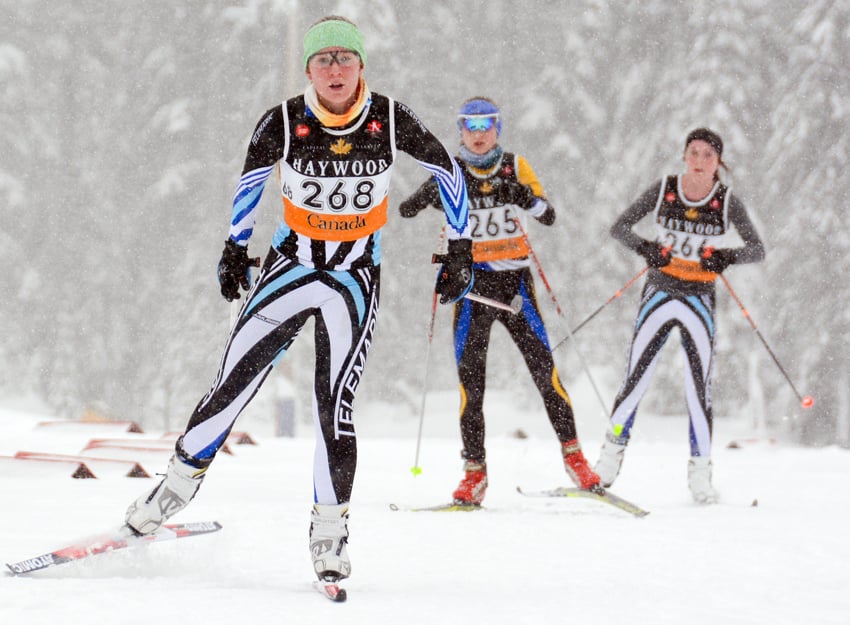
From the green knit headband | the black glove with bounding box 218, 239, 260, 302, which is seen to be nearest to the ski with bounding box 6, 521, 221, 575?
the black glove with bounding box 218, 239, 260, 302

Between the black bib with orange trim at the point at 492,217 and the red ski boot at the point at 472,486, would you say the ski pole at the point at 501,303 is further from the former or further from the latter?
the red ski boot at the point at 472,486

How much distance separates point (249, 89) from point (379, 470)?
16914 mm

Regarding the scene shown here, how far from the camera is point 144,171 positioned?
25.5m

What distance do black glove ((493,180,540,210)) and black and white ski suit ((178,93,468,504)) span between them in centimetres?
240

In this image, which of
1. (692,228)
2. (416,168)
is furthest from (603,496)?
(416,168)

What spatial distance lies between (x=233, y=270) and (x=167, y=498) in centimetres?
96

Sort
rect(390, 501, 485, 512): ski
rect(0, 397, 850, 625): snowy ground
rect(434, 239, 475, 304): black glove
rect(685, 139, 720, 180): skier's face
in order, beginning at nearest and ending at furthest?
1. rect(0, 397, 850, 625): snowy ground
2. rect(434, 239, 475, 304): black glove
3. rect(390, 501, 485, 512): ski
4. rect(685, 139, 720, 180): skier's face

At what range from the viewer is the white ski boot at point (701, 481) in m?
7.47

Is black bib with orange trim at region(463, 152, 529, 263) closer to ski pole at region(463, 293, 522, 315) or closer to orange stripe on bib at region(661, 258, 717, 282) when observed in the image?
ski pole at region(463, 293, 522, 315)

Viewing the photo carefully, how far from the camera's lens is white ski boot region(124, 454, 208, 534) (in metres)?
4.40

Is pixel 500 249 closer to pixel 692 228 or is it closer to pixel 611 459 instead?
pixel 692 228

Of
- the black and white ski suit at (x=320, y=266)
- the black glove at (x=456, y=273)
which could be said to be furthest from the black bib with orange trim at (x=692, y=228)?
the black and white ski suit at (x=320, y=266)

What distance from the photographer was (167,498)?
14.5 ft

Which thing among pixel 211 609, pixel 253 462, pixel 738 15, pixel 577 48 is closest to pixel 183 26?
pixel 577 48
